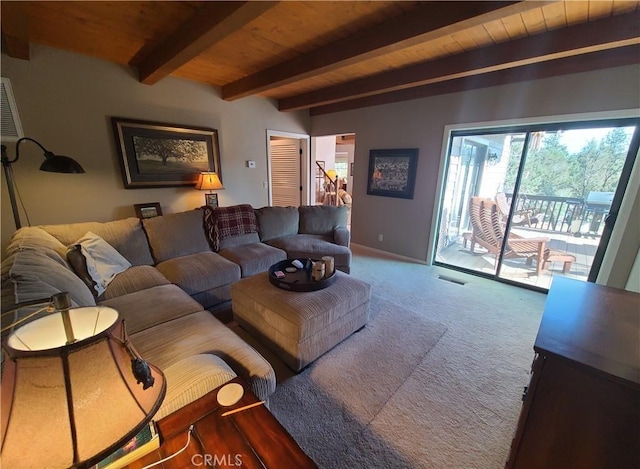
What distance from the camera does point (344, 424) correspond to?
1.47 metres

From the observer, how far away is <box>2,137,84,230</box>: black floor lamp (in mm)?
2148

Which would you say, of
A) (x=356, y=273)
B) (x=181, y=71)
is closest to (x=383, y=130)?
(x=356, y=273)

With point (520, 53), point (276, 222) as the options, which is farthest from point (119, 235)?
point (520, 53)

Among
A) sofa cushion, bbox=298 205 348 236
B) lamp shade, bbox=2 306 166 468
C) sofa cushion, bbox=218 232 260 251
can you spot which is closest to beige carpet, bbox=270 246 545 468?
lamp shade, bbox=2 306 166 468

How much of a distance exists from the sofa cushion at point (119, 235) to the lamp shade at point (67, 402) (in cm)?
235

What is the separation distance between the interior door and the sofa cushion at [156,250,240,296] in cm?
295

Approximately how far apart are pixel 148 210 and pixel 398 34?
336cm

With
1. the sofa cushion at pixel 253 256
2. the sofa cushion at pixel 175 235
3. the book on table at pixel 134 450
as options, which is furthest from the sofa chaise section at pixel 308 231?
the book on table at pixel 134 450

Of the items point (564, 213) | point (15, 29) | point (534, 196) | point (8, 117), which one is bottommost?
point (564, 213)

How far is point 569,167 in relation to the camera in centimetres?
281

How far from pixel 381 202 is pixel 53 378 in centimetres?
416

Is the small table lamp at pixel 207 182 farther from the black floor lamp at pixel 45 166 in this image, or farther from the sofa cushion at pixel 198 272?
the black floor lamp at pixel 45 166

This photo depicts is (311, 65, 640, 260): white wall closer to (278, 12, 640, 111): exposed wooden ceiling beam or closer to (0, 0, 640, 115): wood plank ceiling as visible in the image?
→ (0, 0, 640, 115): wood plank ceiling

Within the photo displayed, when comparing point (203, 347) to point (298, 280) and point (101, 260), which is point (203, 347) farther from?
point (101, 260)
